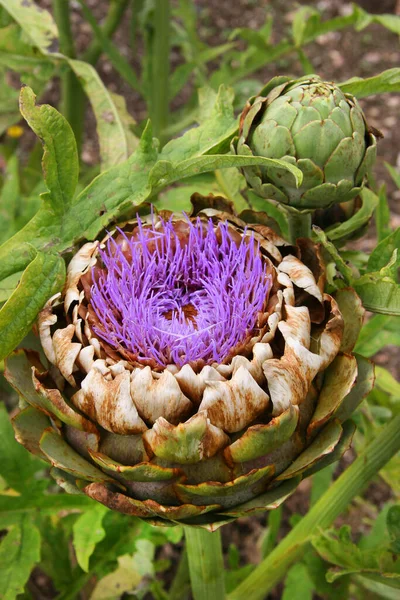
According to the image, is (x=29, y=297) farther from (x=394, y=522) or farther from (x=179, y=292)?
(x=394, y=522)

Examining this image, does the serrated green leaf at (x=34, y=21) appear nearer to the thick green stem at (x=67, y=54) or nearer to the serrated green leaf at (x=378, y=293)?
the thick green stem at (x=67, y=54)

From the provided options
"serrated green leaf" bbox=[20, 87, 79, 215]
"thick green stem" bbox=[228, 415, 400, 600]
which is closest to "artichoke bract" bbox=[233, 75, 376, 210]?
"serrated green leaf" bbox=[20, 87, 79, 215]

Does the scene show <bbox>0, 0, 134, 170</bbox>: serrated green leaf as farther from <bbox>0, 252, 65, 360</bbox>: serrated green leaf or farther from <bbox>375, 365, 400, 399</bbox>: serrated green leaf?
<bbox>375, 365, 400, 399</bbox>: serrated green leaf

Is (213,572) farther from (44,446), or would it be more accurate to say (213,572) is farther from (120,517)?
(44,446)

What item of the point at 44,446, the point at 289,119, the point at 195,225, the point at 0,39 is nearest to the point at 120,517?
the point at 44,446

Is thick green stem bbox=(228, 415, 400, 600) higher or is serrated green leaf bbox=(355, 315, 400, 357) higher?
serrated green leaf bbox=(355, 315, 400, 357)

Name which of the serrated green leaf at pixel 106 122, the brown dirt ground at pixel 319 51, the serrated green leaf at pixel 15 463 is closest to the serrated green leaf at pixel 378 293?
the serrated green leaf at pixel 106 122
